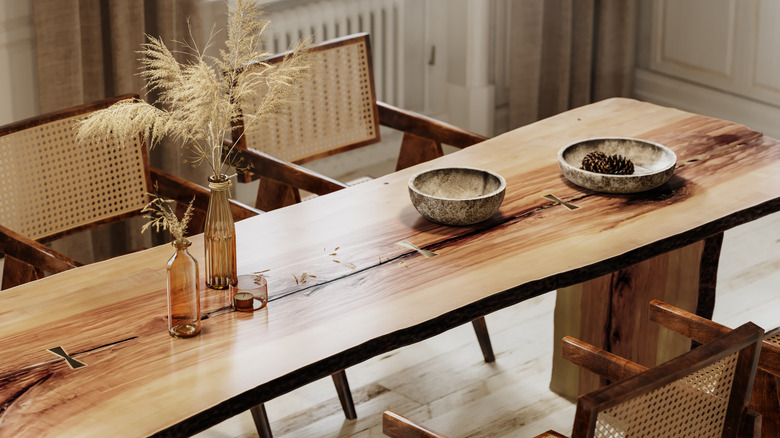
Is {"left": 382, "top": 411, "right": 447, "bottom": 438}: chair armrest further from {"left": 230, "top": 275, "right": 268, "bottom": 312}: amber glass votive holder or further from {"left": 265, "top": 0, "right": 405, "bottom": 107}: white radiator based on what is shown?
{"left": 265, "top": 0, "right": 405, "bottom": 107}: white radiator

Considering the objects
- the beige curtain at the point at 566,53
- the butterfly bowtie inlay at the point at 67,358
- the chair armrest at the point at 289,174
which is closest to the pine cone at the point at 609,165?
the chair armrest at the point at 289,174

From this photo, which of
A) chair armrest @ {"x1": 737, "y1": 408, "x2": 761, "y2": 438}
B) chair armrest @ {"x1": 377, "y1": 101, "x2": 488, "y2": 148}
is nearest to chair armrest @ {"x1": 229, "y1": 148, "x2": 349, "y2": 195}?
chair armrest @ {"x1": 377, "y1": 101, "x2": 488, "y2": 148}

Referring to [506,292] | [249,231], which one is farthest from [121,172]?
[506,292]

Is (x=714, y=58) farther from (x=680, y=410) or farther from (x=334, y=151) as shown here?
(x=680, y=410)

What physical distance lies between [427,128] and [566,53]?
175 cm

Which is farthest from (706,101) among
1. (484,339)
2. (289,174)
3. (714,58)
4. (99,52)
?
(99,52)

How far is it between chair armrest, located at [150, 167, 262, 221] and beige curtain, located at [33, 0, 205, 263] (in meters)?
0.59

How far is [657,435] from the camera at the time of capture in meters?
1.58

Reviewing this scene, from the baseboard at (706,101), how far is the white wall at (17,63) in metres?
2.97

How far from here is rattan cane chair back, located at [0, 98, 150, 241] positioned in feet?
8.81

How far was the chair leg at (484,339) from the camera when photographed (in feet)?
10.1

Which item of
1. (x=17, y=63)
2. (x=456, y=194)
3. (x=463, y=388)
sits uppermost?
(x=17, y=63)

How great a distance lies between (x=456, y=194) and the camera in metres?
2.51

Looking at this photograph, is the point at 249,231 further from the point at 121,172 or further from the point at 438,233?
the point at 121,172
